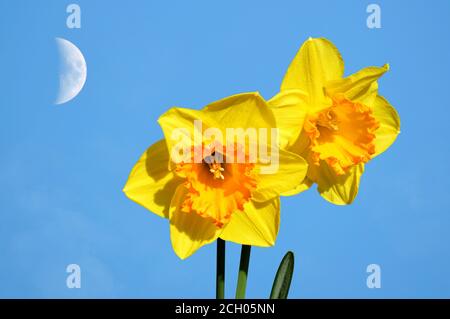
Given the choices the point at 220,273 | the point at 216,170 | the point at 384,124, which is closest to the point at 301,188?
the point at 216,170

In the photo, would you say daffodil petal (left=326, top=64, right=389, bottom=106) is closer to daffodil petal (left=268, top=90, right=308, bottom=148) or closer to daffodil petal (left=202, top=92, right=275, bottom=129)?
daffodil petal (left=268, top=90, right=308, bottom=148)

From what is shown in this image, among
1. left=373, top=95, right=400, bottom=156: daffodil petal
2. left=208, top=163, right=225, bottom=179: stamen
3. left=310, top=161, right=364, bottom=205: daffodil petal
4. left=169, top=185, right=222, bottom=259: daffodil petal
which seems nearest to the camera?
left=169, top=185, right=222, bottom=259: daffodil petal

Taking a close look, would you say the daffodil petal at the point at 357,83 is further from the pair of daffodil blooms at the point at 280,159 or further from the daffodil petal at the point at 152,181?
the daffodil petal at the point at 152,181

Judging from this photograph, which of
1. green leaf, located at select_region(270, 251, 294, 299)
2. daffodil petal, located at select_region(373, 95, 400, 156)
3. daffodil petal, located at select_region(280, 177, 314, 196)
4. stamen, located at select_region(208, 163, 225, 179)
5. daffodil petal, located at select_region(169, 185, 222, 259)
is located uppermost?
daffodil petal, located at select_region(373, 95, 400, 156)

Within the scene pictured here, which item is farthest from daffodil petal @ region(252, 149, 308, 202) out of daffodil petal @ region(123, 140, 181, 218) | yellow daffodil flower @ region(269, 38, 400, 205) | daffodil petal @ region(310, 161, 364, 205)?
daffodil petal @ region(123, 140, 181, 218)

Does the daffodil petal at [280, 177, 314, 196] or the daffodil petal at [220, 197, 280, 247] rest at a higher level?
the daffodil petal at [280, 177, 314, 196]

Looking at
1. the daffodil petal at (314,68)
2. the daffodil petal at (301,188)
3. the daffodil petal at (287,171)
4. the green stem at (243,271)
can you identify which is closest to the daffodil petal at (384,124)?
the daffodil petal at (314,68)
